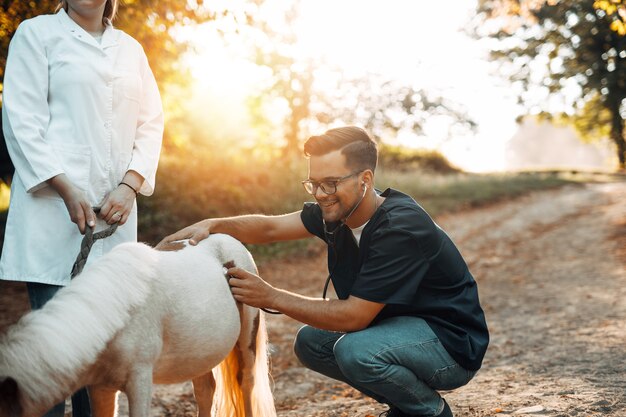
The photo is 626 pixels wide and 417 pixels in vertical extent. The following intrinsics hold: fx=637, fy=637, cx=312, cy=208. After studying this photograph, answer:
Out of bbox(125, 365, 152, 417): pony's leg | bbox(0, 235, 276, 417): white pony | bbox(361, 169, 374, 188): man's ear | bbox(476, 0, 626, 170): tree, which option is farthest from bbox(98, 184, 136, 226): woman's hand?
bbox(476, 0, 626, 170): tree

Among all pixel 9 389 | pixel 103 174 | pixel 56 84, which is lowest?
pixel 9 389

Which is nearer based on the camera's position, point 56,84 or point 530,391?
point 56,84

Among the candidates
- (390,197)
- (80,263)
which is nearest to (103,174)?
(80,263)

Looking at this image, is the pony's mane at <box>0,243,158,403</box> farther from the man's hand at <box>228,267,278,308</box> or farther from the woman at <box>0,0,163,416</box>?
the man's hand at <box>228,267,278,308</box>

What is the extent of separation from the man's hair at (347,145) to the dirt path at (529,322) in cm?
180

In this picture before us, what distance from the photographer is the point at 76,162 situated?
2.72 meters

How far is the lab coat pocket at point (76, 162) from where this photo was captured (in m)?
2.69

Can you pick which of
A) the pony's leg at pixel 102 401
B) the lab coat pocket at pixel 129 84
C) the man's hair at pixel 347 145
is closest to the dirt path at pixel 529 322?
the man's hair at pixel 347 145

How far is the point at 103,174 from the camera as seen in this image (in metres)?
2.82

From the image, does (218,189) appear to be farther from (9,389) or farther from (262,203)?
(9,389)

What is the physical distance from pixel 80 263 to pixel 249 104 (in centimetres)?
1926

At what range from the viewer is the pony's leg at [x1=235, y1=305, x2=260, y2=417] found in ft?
10.9

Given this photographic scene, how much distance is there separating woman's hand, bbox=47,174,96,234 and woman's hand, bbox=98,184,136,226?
0.11 meters

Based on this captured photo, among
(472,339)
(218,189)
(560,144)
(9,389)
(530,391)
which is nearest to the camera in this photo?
(9,389)
